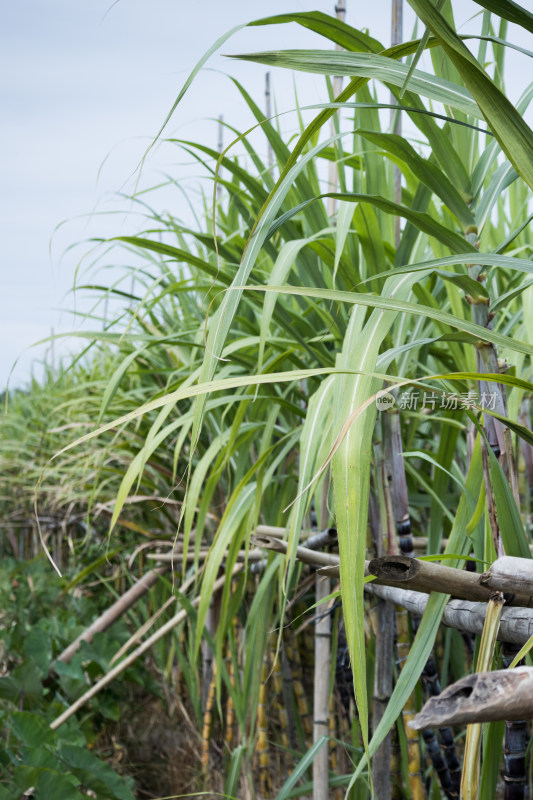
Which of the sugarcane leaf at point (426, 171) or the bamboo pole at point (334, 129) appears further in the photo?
the bamboo pole at point (334, 129)

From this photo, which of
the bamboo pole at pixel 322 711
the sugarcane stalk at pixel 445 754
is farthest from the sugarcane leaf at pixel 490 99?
the bamboo pole at pixel 322 711

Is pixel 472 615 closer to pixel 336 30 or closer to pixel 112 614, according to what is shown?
pixel 336 30

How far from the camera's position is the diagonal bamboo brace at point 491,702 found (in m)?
0.20

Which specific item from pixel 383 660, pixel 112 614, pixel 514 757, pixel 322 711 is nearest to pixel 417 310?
pixel 514 757

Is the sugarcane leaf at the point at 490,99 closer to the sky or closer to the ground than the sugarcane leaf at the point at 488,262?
closer to the sky

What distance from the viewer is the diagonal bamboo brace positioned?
0.65 feet

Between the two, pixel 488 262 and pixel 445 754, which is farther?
pixel 445 754

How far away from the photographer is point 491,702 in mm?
199

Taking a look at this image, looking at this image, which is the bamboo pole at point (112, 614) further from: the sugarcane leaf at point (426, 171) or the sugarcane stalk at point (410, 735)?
the sugarcane leaf at point (426, 171)

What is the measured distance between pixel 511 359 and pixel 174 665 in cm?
128

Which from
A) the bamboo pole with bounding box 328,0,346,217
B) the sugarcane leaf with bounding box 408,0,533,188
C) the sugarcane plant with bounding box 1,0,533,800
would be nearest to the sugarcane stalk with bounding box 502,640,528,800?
the sugarcane plant with bounding box 1,0,533,800

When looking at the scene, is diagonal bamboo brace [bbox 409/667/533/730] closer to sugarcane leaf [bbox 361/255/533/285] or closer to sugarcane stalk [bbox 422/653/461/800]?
sugarcane leaf [bbox 361/255/533/285]

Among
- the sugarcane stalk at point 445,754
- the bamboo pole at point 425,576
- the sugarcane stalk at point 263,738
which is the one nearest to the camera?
the bamboo pole at point 425,576

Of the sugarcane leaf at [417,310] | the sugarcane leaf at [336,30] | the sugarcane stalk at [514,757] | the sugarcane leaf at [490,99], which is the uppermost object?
the sugarcane leaf at [336,30]
